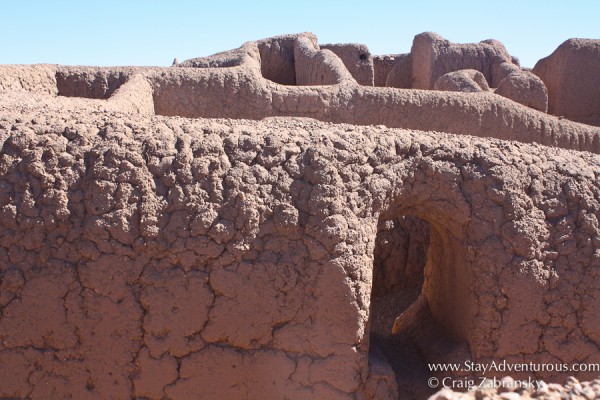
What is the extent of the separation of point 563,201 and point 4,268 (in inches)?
123

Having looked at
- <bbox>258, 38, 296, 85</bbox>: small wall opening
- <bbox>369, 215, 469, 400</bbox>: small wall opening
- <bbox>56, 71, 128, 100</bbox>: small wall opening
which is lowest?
<bbox>369, 215, 469, 400</bbox>: small wall opening

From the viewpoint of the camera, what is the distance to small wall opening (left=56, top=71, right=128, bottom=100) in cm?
818

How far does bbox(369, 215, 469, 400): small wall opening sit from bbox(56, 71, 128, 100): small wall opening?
14.7ft

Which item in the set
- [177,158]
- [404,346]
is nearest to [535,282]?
[404,346]

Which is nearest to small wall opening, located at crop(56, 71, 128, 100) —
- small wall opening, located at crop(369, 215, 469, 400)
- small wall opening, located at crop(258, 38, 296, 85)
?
small wall opening, located at crop(258, 38, 296, 85)

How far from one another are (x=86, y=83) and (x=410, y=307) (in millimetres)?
5310

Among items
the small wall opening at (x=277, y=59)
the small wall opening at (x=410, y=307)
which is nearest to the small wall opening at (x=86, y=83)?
the small wall opening at (x=277, y=59)

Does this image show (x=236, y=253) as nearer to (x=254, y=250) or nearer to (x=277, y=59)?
(x=254, y=250)

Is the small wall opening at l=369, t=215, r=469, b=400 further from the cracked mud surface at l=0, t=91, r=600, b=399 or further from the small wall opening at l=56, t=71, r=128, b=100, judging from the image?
the small wall opening at l=56, t=71, r=128, b=100

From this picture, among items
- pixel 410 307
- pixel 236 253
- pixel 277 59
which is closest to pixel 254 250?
pixel 236 253

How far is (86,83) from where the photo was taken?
26.9 ft

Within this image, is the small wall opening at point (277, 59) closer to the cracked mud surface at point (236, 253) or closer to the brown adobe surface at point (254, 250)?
the brown adobe surface at point (254, 250)

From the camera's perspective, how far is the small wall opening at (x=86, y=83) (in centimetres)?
818

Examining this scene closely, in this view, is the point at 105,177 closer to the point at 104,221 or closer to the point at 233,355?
the point at 104,221
